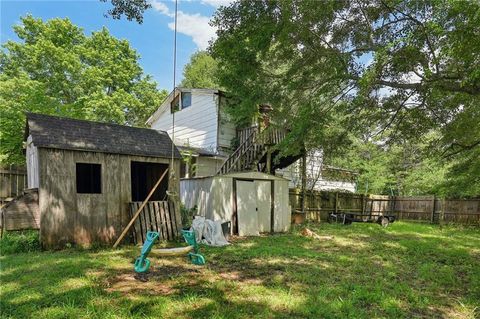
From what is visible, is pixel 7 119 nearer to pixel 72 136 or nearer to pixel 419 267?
pixel 72 136

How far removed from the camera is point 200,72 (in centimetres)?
2970

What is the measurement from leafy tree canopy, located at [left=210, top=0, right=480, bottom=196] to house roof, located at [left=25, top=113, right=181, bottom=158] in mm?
2798

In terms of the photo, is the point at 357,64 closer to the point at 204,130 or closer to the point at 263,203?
the point at 263,203

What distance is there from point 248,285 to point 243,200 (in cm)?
597

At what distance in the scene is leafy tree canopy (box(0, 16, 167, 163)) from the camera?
58.3 feet

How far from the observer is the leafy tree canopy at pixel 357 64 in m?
5.33

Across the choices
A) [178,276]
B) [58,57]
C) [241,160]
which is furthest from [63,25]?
[178,276]

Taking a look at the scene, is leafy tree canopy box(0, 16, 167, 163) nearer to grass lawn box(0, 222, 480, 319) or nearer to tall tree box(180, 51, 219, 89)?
tall tree box(180, 51, 219, 89)

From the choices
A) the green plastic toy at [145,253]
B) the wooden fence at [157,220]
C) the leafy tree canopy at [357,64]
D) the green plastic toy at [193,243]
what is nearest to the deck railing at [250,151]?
the leafy tree canopy at [357,64]

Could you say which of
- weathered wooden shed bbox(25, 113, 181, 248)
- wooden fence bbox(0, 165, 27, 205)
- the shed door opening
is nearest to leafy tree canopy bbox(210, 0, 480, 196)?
weathered wooden shed bbox(25, 113, 181, 248)

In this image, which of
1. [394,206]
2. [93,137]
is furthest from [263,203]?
[394,206]

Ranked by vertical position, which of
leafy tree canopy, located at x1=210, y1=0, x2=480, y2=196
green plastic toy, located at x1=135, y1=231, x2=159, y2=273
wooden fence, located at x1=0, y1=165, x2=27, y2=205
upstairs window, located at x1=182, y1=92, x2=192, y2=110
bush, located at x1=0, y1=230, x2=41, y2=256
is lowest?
bush, located at x1=0, y1=230, x2=41, y2=256

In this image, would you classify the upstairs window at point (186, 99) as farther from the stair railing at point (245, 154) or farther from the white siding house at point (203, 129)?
the stair railing at point (245, 154)

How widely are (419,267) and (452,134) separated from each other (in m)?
4.25
